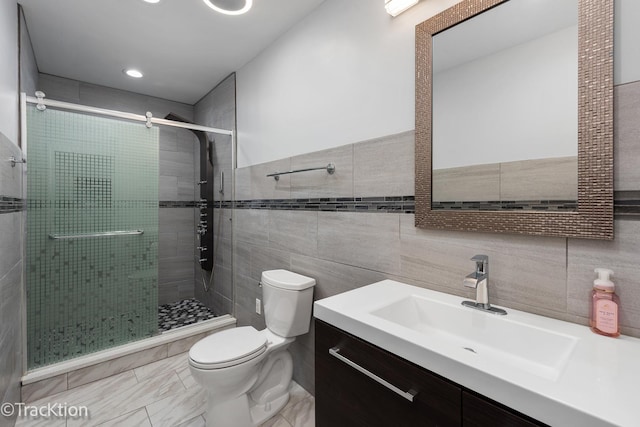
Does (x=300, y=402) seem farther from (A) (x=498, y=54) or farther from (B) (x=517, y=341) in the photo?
(A) (x=498, y=54)

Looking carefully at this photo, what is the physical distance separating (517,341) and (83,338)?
262 cm

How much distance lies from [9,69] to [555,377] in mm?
2754

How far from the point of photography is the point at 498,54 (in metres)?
1.09

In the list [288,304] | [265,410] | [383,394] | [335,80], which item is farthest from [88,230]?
[383,394]

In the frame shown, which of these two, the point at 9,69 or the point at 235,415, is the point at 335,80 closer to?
the point at 9,69

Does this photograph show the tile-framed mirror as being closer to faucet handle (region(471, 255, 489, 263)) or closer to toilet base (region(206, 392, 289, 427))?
faucet handle (region(471, 255, 489, 263))

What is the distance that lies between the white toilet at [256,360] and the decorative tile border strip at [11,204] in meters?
1.13

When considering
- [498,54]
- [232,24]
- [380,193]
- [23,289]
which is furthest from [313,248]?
[23,289]

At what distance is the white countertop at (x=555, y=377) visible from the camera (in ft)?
1.73

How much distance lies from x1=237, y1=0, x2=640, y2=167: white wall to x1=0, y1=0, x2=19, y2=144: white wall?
144 cm

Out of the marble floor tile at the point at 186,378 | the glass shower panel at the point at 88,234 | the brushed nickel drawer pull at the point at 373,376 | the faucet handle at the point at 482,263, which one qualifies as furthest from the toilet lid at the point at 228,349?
the faucet handle at the point at 482,263

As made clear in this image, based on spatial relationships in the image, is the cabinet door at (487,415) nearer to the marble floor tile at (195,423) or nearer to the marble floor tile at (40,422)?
the marble floor tile at (195,423)

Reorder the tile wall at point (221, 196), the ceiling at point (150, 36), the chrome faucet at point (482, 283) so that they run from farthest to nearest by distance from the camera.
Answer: the tile wall at point (221, 196) < the ceiling at point (150, 36) < the chrome faucet at point (482, 283)

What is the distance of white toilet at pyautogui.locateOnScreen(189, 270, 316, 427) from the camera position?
146 centimetres
